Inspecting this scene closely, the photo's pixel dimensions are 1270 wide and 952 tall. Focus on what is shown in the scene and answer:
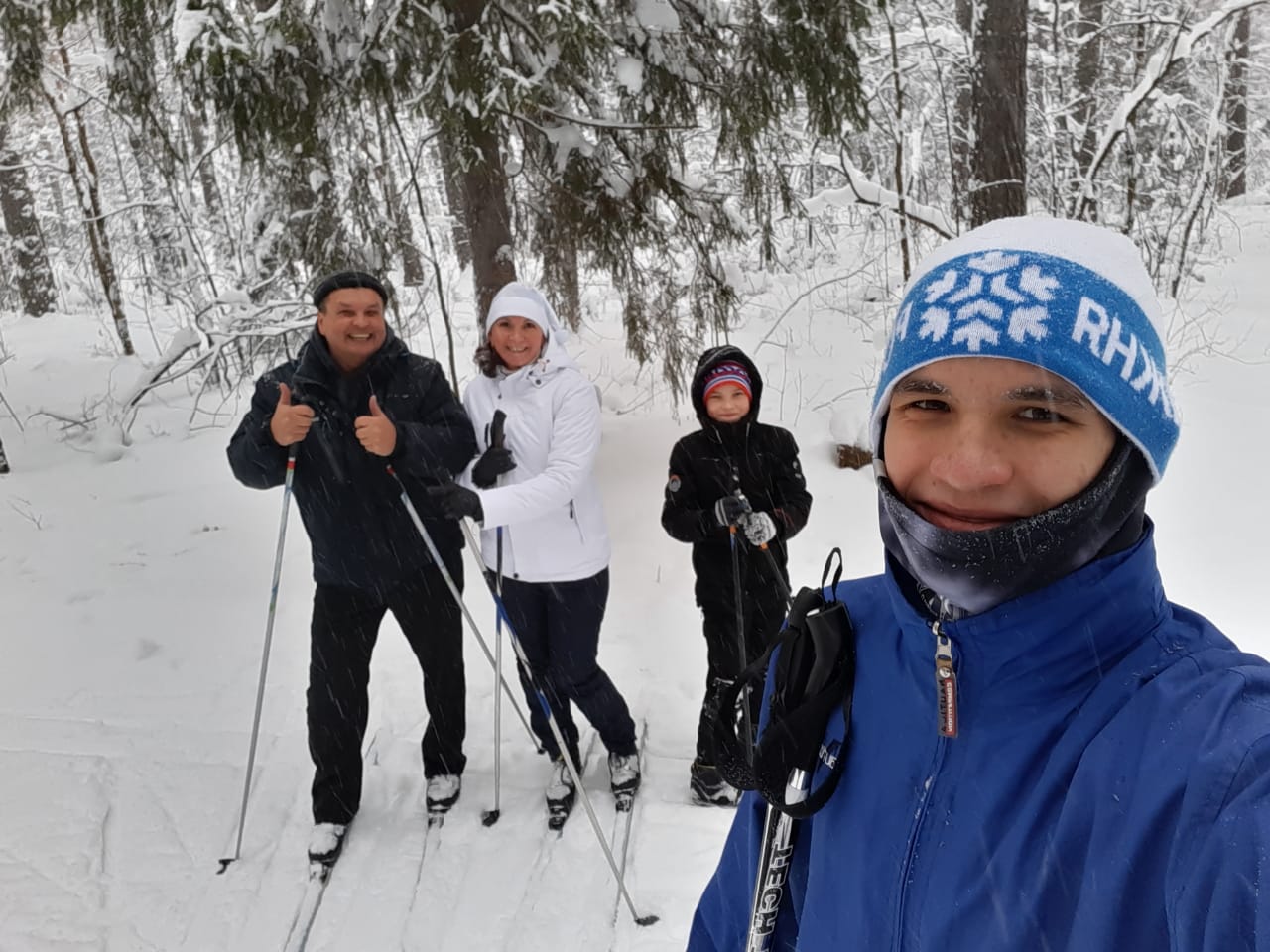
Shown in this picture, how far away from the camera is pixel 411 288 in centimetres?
1233

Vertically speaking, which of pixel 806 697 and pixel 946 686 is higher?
pixel 946 686

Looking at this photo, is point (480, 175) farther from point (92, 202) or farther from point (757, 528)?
point (92, 202)

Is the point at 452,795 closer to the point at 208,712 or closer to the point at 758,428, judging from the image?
the point at 208,712

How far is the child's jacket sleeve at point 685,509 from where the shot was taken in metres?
3.14

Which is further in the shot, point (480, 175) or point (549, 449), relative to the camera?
point (480, 175)

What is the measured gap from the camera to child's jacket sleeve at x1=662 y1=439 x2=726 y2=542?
314 centimetres

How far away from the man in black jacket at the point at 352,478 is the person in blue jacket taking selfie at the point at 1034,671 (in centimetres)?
225

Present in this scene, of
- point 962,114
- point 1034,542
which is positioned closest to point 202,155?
point 1034,542

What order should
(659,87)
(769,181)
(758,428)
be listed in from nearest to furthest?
(758,428) < (659,87) < (769,181)

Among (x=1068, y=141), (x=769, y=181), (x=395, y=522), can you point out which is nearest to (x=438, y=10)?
(x=769, y=181)

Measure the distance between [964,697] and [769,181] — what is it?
15.6ft

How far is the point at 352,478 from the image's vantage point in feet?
10.0

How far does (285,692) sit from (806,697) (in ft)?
12.8

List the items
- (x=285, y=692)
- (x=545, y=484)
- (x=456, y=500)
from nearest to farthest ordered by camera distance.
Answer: (x=456, y=500), (x=545, y=484), (x=285, y=692)
